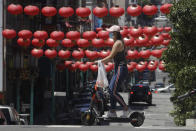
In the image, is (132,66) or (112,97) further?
(132,66)

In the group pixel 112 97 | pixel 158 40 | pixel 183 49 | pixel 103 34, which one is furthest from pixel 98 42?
pixel 112 97

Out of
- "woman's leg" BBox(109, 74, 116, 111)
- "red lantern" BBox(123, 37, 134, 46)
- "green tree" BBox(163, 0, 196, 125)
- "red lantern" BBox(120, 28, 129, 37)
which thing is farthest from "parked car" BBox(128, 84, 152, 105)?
"woman's leg" BBox(109, 74, 116, 111)

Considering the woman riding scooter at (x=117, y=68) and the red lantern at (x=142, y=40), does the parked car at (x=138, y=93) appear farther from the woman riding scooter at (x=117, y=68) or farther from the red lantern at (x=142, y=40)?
the woman riding scooter at (x=117, y=68)

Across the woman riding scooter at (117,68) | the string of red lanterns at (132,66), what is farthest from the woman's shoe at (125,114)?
the string of red lanterns at (132,66)

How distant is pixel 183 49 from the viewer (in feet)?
61.2

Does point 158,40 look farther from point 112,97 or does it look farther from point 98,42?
point 112,97

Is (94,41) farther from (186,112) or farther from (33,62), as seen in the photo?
(33,62)

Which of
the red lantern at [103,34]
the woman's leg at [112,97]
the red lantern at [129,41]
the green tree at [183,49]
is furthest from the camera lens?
the red lantern at [103,34]

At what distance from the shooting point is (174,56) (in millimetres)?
18750

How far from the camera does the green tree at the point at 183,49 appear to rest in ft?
59.3

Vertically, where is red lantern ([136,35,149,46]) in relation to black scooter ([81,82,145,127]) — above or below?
below

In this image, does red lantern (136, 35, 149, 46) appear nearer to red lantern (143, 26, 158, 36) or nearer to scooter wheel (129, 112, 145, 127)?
red lantern (143, 26, 158, 36)

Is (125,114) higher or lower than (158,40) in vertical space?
higher

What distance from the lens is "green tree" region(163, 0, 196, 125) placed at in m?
18.1
